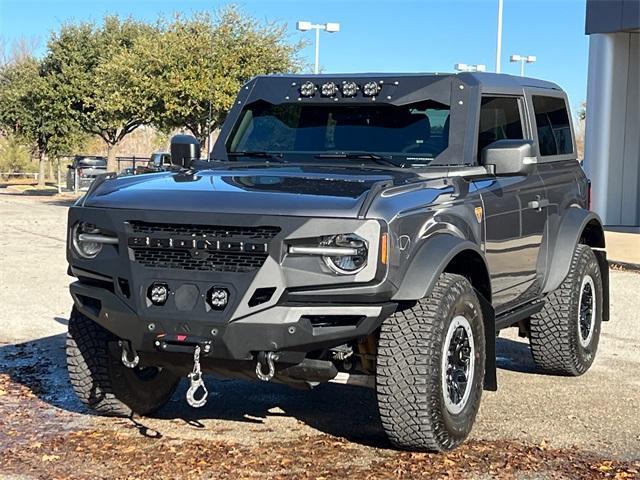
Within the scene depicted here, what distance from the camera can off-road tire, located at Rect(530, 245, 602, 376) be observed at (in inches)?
271

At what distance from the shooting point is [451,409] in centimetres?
505

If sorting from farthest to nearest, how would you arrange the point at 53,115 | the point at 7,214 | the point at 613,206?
the point at 53,115 → the point at 7,214 → the point at 613,206

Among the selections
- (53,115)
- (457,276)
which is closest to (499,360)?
(457,276)

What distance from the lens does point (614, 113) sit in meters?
20.9

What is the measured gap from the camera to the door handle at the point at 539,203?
6331 mm

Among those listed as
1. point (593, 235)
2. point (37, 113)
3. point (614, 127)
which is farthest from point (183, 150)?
point (37, 113)

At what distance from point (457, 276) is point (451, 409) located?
0.69 meters

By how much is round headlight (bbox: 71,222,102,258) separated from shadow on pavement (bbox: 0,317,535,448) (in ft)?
3.66

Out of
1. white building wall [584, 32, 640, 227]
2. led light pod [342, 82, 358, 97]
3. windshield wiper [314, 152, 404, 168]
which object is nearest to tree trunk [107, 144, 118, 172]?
white building wall [584, 32, 640, 227]

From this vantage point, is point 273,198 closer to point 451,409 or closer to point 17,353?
point 451,409

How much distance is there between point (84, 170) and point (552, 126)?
3199 cm

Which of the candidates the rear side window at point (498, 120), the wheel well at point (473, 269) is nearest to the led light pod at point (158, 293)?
the wheel well at point (473, 269)

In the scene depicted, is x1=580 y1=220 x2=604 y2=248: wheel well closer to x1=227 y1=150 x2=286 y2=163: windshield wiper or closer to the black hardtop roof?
the black hardtop roof

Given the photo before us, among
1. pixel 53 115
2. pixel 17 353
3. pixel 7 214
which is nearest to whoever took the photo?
pixel 17 353
